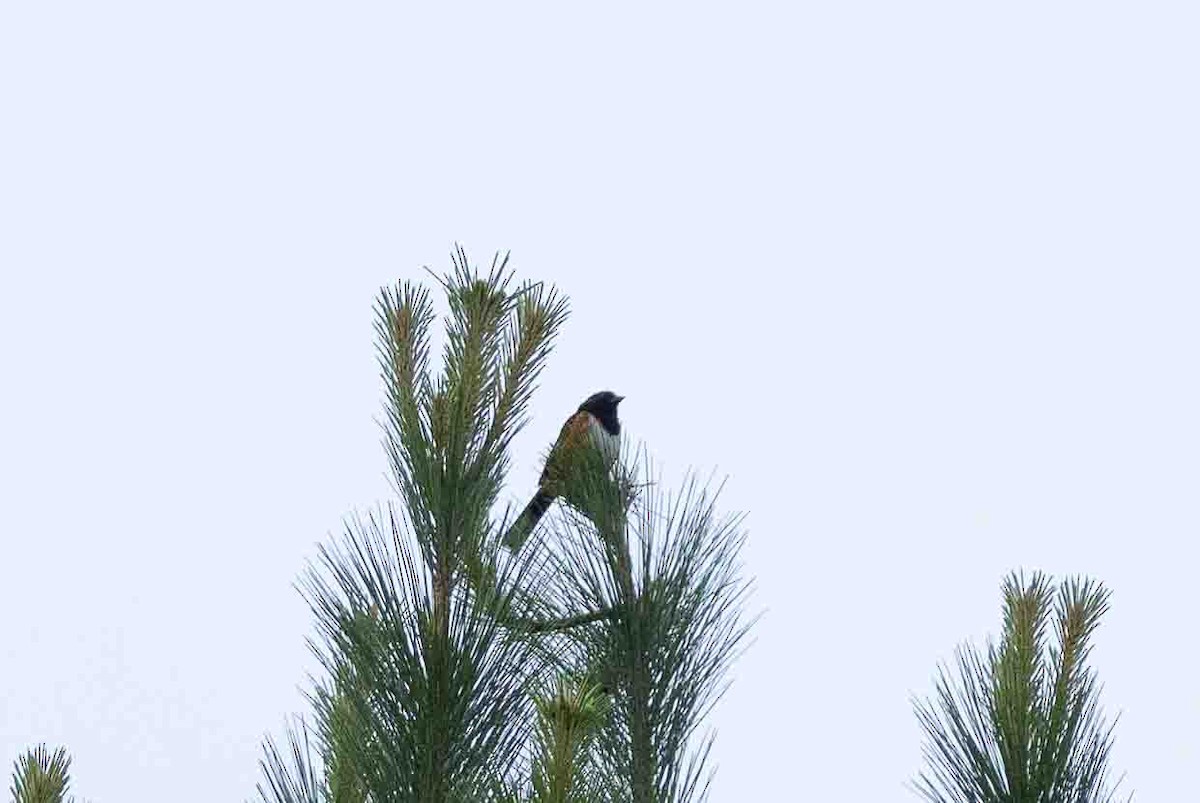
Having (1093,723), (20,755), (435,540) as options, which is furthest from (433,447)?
(1093,723)

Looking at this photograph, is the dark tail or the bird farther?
the bird

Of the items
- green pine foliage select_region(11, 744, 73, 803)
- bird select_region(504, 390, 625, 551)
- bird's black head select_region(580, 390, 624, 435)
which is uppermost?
bird's black head select_region(580, 390, 624, 435)

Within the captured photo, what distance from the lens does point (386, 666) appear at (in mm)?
2734

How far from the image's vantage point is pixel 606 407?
5.84 meters

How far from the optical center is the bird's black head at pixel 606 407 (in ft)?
17.9

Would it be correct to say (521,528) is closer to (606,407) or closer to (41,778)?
(41,778)

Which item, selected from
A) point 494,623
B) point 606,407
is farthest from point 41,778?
point 606,407

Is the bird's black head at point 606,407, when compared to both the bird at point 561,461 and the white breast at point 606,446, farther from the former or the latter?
the white breast at point 606,446

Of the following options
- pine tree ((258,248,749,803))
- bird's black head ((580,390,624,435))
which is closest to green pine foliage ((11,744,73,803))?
pine tree ((258,248,749,803))

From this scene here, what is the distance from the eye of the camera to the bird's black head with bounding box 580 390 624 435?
546cm

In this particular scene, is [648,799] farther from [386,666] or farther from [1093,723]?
[1093,723]

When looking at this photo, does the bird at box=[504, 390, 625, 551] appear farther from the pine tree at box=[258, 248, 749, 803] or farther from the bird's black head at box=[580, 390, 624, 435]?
the bird's black head at box=[580, 390, 624, 435]

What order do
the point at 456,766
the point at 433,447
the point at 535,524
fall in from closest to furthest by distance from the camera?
the point at 456,766 < the point at 433,447 < the point at 535,524

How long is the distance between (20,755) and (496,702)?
44.4 inches
